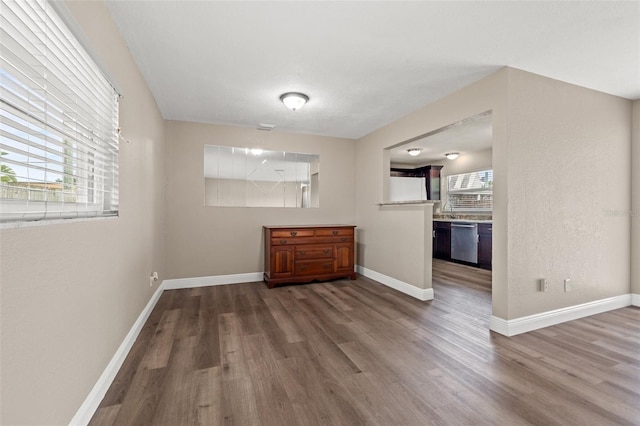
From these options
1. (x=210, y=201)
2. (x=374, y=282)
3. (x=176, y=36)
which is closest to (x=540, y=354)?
(x=374, y=282)

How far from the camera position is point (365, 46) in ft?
7.21

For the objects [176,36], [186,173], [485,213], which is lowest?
[485,213]

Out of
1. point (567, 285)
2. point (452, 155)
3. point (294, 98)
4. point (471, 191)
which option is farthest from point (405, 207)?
point (471, 191)

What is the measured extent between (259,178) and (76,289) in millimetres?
3217

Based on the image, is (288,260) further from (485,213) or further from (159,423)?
(485,213)

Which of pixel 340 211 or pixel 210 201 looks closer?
pixel 210 201

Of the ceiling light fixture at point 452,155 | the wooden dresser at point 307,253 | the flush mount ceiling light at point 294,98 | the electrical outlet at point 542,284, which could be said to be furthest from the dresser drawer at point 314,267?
the ceiling light fixture at point 452,155

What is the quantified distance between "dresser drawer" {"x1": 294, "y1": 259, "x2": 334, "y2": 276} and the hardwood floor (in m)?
0.95

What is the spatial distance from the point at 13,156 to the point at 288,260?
326 cm

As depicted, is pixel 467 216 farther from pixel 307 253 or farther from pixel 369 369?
pixel 369 369

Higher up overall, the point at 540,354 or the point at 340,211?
the point at 340,211

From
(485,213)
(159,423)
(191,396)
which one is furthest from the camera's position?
(485,213)

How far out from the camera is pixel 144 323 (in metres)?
2.65

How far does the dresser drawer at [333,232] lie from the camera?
425 cm
